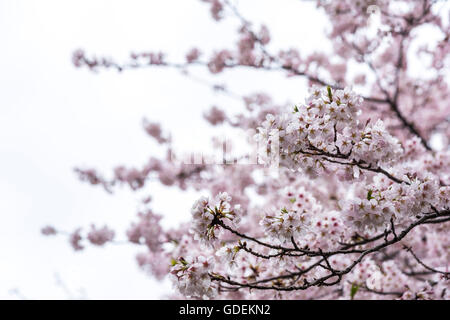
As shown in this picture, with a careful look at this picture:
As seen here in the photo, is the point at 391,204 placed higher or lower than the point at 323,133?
lower

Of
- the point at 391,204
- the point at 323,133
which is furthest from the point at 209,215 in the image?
the point at 391,204

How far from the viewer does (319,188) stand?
7.13 m

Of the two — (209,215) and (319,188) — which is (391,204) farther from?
(319,188)

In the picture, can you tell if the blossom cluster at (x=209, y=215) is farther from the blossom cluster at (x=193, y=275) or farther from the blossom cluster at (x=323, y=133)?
the blossom cluster at (x=323, y=133)

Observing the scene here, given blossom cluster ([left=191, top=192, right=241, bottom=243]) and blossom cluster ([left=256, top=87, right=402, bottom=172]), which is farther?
blossom cluster ([left=256, top=87, right=402, bottom=172])

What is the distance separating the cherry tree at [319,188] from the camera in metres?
2.55

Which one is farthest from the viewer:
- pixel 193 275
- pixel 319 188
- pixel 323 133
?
pixel 319 188

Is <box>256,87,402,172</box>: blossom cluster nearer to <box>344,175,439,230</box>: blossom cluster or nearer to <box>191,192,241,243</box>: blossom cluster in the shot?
<box>344,175,439,230</box>: blossom cluster

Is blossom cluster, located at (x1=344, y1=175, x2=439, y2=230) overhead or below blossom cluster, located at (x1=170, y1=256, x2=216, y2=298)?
overhead

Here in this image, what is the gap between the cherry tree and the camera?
2.55 meters

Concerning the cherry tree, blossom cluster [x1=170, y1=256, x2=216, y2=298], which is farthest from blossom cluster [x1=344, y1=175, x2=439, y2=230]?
blossom cluster [x1=170, y1=256, x2=216, y2=298]

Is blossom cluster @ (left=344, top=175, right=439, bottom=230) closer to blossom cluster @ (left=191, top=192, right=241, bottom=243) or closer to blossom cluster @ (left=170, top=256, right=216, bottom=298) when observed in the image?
blossom cluster @ (left=191, top=192, right=241, bottom=243)

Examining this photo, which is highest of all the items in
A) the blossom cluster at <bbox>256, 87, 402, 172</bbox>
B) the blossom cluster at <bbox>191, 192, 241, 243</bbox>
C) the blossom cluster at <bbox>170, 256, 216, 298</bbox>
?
the blossom cluster at <bbox>256, 87, 402, 172</bbox>
